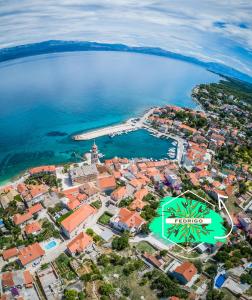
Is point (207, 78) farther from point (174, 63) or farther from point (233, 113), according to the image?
point (233, 113)

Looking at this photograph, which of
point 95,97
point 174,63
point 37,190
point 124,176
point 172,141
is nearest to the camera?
point 37,190

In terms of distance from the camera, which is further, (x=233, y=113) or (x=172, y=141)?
(x=233, y=113)

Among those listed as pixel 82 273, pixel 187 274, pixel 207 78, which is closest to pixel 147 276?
pixel 187 274

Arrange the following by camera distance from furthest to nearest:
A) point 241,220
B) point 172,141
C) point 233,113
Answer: point 233,113 < point 172,141 < point 241,220

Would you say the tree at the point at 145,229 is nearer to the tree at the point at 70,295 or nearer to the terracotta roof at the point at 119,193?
the terracotta roof at the point at 119,193

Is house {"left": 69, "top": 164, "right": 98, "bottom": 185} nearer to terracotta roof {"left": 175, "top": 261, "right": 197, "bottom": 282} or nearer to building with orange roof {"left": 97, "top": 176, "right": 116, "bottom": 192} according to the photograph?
building with orange roof {"left": 97, "top": 176, "right": 116, "bottom": 192}

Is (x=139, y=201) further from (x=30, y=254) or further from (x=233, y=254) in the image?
(x=30, y=254)
